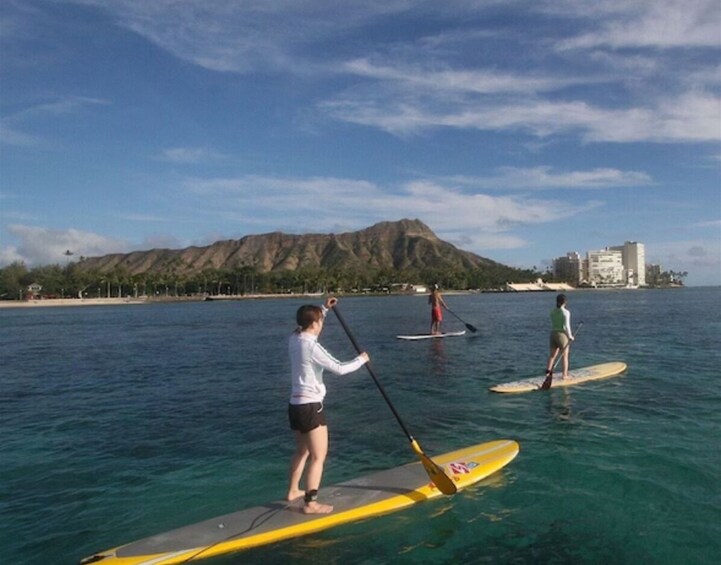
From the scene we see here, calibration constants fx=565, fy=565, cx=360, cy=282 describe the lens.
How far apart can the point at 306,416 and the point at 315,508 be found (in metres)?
1.55

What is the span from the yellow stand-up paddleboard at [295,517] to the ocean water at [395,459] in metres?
0.18

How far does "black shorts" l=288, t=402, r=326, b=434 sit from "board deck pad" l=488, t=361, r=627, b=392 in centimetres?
1094

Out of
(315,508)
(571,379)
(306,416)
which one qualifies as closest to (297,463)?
(315,508)

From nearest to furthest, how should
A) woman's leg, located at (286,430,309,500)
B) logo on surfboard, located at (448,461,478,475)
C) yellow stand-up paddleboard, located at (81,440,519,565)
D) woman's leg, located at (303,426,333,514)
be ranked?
yellow stand-up paddleboard, located at (81,440,519,565)
woman's leg, located at (303,426,333,514)
woman's leg, located at (286,430,309,500)
logo on surfboard, located at (448,461,478,475)

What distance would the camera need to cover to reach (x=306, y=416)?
775 cm

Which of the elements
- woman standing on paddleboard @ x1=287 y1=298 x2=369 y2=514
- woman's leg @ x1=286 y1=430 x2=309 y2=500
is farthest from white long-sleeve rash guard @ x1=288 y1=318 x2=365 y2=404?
woman's leg @ x1=286 y1=430 x2=309 y2=500

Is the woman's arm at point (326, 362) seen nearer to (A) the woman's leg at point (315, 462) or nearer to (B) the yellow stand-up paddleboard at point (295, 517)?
(A) the woman's leg at point (315, 462)

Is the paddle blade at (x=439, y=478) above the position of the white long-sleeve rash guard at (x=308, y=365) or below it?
below

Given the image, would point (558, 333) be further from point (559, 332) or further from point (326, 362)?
point (326, 362)

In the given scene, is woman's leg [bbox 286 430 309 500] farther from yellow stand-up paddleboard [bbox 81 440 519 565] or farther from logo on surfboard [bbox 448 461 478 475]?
logo on surfboard [bbox 448 461 478 475]

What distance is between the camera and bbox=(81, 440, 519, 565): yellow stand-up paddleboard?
7293mm

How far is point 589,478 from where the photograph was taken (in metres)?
9.98

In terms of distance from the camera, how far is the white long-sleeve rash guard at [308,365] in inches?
301

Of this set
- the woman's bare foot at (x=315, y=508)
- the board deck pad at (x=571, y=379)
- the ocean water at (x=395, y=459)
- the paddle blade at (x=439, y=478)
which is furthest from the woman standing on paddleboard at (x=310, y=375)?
the board deck pad at (x=571, y=379)
